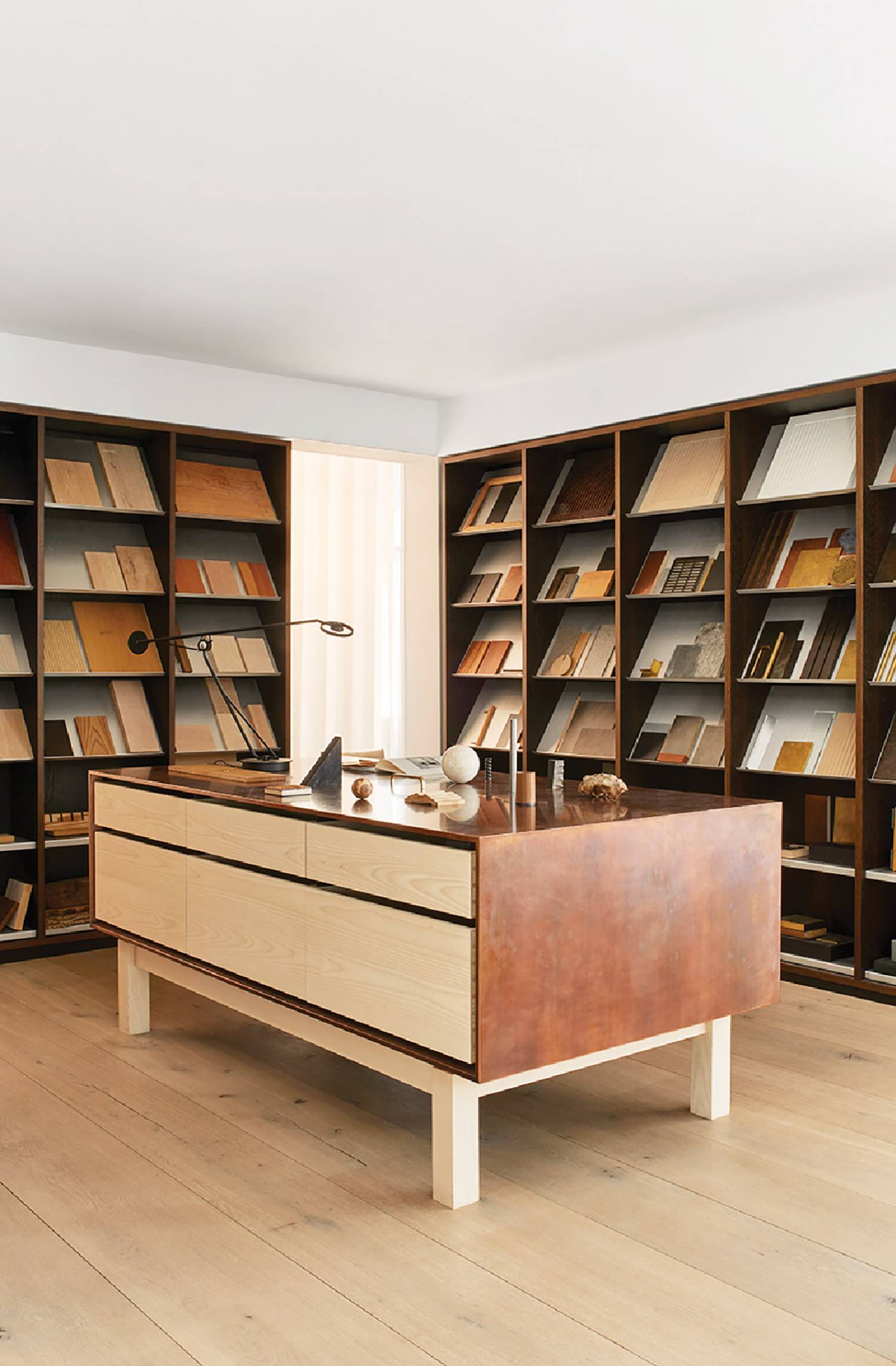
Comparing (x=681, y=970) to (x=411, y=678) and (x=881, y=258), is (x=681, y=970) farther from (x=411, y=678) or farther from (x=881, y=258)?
(x=411, y=678)

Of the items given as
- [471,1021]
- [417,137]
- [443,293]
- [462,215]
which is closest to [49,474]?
[443,293]

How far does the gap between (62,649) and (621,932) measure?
3.49 metres

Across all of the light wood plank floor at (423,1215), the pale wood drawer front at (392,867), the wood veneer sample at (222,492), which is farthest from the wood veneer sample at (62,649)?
the pale wood drawer front at (392,867)

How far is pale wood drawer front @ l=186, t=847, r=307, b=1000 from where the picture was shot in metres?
3.31

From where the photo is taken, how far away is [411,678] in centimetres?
702

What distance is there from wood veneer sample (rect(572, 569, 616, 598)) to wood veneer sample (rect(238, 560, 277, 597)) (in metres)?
1.53

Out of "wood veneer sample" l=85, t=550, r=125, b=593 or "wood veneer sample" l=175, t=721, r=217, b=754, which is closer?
"wood veneer sample" l=85, t=550, r=125, b=593

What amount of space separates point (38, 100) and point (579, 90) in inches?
53.9

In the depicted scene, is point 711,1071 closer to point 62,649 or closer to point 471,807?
point 471,807

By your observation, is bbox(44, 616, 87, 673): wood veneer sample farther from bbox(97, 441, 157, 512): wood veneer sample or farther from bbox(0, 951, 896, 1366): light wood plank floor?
bbox(0, 951, 896, 1366): light wood plank floor

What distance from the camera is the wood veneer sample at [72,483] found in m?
5.54

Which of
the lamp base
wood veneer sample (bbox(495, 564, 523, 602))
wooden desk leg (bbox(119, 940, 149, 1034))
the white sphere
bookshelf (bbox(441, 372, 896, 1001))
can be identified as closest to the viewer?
the white sphere

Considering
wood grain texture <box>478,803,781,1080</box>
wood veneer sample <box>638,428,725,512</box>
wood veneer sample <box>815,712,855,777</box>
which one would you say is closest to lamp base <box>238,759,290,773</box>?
wood grain texture <box>478,803,781,1080</box>

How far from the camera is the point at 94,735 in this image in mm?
5719
